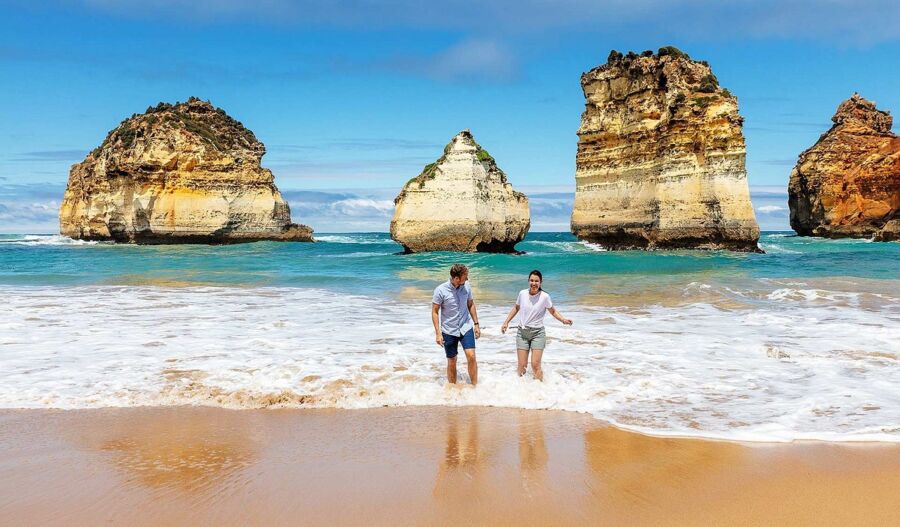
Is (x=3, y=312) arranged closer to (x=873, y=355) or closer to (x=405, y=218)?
(x=873, y=355)

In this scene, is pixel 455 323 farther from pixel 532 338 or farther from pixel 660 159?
pixel 660 159

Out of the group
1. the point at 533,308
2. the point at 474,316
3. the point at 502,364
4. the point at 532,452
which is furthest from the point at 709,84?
the point at 532,452

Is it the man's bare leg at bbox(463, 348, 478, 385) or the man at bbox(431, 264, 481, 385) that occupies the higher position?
the man at bbox(431, 264, 481, 385)

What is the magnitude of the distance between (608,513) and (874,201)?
68.6 meters

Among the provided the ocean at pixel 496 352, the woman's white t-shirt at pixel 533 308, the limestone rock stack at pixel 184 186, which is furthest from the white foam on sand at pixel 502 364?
the limestone rock stack at pixel 184 186

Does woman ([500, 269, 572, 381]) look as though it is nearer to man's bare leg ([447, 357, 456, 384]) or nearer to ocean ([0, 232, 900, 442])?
ocean ([0, 232, 900, 442])

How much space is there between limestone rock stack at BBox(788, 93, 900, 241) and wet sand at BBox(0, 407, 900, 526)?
201 ft

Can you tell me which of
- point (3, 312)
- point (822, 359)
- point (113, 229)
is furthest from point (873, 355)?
point (113, 229)

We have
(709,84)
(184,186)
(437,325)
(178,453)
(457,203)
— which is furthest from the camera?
(184,186)

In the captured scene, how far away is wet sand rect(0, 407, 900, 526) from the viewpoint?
13.0 ft

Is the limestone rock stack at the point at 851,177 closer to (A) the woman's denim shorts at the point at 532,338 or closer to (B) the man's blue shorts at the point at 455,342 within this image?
(A) the woman's denim shorts at the point at 532,338

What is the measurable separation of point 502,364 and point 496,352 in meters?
0.79

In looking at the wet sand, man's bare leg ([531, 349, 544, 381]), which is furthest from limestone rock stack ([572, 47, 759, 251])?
the wet sand

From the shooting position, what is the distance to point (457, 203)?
29562 millimetres
